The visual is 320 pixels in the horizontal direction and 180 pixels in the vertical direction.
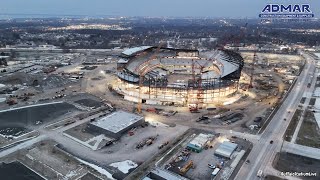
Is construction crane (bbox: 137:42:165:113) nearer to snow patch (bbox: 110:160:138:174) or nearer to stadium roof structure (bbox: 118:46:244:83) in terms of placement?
stadium roof structure (bbox: 118:46:244:83)

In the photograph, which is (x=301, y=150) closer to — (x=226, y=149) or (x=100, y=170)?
(x=226, y=149)

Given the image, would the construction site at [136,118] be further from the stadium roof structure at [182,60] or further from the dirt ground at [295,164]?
the dirt ground at [295,164]

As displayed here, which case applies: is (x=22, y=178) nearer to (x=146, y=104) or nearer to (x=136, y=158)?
(x=136, y=158)

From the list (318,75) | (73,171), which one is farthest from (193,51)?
(73,171)

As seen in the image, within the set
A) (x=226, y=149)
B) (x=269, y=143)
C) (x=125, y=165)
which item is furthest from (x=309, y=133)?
(x=125, y=165)

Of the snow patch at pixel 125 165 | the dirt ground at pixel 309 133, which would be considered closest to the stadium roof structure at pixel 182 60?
the dirt ground at pixel 309 133

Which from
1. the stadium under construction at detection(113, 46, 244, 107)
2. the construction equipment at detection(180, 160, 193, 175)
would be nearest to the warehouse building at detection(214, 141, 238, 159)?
the construction equipment at detection(180, 160, 193, 175)

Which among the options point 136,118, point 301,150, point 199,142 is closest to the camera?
point 301,150
